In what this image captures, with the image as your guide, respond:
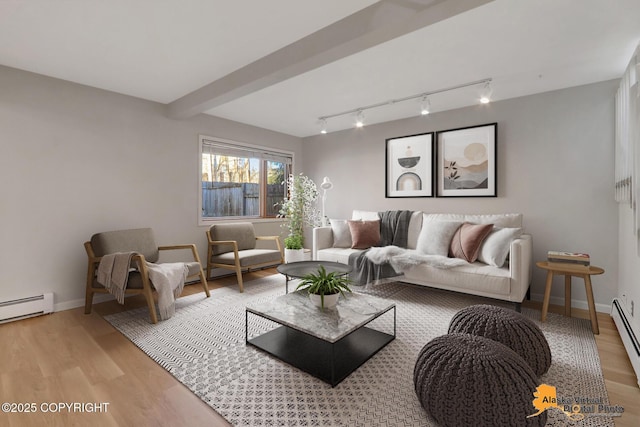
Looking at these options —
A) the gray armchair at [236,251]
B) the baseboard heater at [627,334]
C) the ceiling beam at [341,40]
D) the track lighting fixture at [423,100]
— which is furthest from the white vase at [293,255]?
the baseboard heater at [627,334]

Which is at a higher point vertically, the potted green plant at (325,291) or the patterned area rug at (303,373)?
the potted green plant at (325,291)

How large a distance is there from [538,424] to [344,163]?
4219 millimetres

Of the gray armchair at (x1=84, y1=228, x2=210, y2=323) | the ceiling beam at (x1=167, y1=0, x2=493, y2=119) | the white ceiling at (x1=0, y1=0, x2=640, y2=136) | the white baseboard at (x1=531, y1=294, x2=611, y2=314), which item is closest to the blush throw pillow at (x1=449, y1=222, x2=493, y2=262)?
the white baseboard at (x1=531, y1=294, x2=611, y2=314)

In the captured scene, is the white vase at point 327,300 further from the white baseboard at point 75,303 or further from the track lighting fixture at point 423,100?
the white baseboard at point 75,303

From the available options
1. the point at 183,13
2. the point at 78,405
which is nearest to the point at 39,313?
the point at 78,405

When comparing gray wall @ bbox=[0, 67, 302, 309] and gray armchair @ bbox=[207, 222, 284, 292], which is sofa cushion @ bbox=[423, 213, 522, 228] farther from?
gray wall @ bbox=[0, 67, 302, 309]

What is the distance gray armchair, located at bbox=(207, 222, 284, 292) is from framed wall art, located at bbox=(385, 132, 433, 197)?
1992mm

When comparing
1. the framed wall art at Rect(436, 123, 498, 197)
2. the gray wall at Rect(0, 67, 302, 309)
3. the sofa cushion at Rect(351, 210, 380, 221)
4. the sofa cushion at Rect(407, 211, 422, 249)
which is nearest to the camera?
the gray wall at Rect(0, 67, 302, 309)

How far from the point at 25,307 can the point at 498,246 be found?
4579 millimetres

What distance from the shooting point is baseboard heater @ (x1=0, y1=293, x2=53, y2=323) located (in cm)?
278

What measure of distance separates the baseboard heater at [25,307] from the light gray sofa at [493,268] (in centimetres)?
307

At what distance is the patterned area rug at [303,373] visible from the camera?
158cm

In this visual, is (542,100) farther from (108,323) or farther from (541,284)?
(108,323)

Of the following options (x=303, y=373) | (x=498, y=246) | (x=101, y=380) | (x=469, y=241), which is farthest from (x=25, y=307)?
(x=498, y=246)
